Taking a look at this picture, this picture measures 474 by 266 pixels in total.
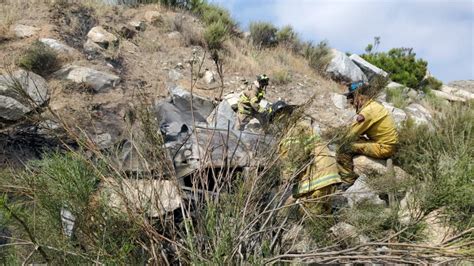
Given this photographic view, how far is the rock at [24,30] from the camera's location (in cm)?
1033

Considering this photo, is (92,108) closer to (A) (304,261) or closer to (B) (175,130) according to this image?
(B) (175,130)

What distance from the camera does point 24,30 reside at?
1045 centimetres

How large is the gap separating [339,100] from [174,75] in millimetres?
3899

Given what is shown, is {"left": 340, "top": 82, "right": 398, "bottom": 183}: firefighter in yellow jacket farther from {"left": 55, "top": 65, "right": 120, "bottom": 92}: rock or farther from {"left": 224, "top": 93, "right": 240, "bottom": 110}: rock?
{"left": 55, "top": 65, "right": 120, "bottom": 92}: rock

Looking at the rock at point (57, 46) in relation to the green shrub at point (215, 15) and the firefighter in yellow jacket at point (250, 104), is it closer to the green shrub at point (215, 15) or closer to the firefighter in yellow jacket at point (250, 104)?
the firefighter in yellow jacket at point (250, 104)

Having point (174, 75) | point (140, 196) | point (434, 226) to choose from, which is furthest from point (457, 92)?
point (140, 196)

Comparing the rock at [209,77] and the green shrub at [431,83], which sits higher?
the green shrub at [431,83]

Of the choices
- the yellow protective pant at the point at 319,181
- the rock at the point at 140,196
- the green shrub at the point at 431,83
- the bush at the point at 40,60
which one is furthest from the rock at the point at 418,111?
the rock at the point at 140,196

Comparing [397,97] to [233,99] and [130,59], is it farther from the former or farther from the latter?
[130,59]

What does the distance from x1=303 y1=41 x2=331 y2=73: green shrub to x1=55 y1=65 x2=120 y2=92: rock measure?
6832mm

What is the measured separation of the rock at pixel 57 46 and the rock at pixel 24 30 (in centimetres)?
42

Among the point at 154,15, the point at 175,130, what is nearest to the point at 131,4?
the point at 154,15

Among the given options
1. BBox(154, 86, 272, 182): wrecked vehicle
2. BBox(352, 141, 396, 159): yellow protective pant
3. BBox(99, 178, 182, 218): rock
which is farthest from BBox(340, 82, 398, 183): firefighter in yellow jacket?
BBox(99, 178, 182, 218): rock

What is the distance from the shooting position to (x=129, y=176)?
3420mm
